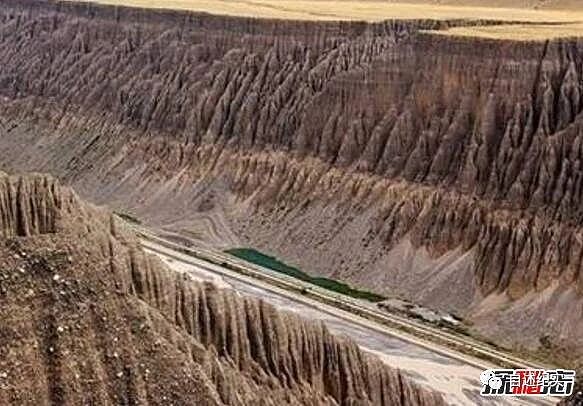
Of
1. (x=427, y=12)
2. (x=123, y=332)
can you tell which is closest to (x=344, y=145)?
(x=427, y=12)

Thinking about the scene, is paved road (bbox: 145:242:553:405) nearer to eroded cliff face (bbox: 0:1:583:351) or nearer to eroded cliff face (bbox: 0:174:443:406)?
eroded cliff face (bbox: 0:1:583:351)

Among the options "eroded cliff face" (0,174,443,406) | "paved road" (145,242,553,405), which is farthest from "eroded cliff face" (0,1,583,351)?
"eroded cliff face" (0,174,443,406)

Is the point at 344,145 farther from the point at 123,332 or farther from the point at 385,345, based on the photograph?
the point at 123,332

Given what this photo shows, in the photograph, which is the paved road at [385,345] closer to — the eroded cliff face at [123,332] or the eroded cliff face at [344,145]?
the eroded cliff face at [344,145]

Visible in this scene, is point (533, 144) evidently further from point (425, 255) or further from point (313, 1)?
point (313, 1)

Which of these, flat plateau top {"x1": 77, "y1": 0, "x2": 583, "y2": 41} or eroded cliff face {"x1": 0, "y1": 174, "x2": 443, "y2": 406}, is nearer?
eroded cliff face {"x1": 0, "y1": 174, "x2": 443, "y2": 406}

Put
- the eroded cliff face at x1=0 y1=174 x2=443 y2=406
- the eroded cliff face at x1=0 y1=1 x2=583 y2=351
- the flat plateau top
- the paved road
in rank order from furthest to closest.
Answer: the flat plateau top → the eroded cliff face at x1=0 y1=1 x2=583 y2=351 → the paved road → the eroded cliff face at x1=0 y1=174 x2=443 y2=406
